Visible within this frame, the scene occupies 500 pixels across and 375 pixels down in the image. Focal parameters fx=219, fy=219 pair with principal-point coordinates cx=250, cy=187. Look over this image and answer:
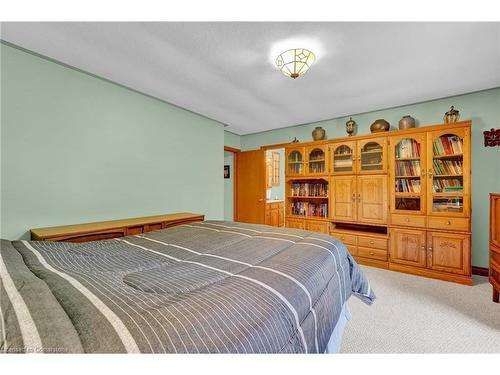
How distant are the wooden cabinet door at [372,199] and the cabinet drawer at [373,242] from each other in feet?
0.79

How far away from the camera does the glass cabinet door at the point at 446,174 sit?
2.65 meters

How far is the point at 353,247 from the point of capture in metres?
3.32

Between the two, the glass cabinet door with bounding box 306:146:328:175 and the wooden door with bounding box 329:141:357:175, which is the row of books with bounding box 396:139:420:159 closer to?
the wooden door with bounding box 329:141:357:175

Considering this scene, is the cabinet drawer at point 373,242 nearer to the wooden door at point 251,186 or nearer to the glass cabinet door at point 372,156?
the glass cabinet door at point 372,156

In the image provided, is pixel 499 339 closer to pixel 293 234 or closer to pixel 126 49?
pixel 293 234

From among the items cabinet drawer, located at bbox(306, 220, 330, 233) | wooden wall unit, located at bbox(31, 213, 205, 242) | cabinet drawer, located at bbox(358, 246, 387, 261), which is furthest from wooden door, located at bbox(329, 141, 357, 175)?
wooden wall unit, located at bbox(31, 213, 205, 242)

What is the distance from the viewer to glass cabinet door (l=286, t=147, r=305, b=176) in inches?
154

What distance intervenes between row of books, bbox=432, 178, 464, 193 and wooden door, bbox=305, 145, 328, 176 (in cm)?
144

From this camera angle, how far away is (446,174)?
276 centimetres

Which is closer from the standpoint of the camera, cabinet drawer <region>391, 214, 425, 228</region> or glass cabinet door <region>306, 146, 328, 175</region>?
cabinet drawer <region>391, 214, 425, 228</region>

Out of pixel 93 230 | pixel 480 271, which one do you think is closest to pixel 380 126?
pixel 480 271

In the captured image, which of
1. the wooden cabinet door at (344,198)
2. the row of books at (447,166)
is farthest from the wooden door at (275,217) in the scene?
the row of books at (447,166)

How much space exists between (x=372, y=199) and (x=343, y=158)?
0.76 meters
